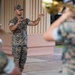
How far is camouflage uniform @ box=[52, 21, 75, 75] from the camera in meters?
2.63

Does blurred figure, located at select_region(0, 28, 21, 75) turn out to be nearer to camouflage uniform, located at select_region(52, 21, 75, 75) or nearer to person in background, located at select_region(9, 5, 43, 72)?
camouflage uniform, located at select_region(52, 21, 75, 75)

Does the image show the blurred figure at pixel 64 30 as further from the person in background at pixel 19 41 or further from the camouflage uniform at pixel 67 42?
the person in background at pixel 19 41

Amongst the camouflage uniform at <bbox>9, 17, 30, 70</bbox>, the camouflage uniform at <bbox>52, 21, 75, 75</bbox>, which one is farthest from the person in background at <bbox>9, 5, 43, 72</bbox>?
the camouflage uniform at <bbox>52, 21, 75, 75</bbox>

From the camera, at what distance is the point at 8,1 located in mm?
13953

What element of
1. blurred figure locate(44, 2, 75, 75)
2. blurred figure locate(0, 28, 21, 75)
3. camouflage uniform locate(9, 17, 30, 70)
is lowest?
camouflage uniform locate(9, 17, 30, 70)

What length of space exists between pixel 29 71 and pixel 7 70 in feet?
21.5

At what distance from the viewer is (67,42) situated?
275 cm

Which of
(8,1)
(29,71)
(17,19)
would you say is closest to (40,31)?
(8,1)

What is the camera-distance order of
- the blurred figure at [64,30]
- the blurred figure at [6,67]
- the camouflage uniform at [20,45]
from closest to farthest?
the blurred figure at [64,30] → the blurred figure at [6,67] → the camouflage uniform at [20,45]

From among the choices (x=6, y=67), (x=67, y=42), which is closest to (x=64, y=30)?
(x=67, y=42)

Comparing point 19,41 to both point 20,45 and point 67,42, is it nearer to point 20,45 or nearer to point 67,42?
point 20,45

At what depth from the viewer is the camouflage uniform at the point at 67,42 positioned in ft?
8.64

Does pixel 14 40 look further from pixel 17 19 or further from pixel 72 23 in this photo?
pixel 72 23

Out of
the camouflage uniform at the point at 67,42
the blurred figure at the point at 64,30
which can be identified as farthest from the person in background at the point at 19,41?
the blurred figure at the point at 64,30
